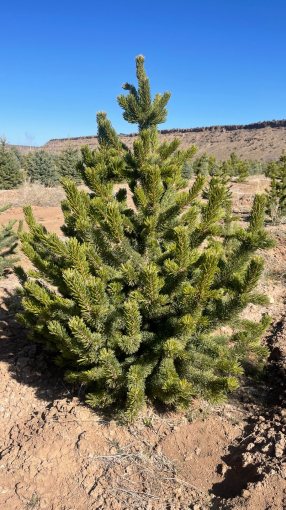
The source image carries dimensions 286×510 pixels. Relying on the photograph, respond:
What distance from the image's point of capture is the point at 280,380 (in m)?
4.14

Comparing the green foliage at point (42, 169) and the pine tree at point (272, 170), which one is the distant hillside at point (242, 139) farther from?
the green foliage at point (42, 169)

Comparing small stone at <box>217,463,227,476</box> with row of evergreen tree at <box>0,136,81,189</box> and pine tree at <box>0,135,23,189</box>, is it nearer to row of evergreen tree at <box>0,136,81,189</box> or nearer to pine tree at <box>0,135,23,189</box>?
row of evergreen tree at <box>0,136,81,189</box>

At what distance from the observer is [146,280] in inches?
94.1

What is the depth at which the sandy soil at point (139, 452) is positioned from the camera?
8.09 ft

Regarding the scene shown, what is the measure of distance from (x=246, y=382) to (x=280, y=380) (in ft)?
1.53

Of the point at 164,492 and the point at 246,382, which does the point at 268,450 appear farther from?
the point at 246,382

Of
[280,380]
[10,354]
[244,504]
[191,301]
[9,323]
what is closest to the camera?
[244,504]

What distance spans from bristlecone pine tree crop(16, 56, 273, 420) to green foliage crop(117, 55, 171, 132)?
0.04 feet

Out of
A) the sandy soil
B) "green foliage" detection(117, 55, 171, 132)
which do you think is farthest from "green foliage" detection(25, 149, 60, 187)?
"green foliage" detection(117, 55, 171, 132)

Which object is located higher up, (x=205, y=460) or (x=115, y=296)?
(x=115, y=296)

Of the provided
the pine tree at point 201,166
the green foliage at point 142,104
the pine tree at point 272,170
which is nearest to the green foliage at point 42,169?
the pine tree at point 201,166

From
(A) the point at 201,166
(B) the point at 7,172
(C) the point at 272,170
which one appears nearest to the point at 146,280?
(B) the point at 7,172

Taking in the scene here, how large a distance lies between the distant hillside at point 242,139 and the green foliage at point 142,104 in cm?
6471

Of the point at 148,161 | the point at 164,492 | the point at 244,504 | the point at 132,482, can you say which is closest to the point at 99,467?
the point at 132,482
